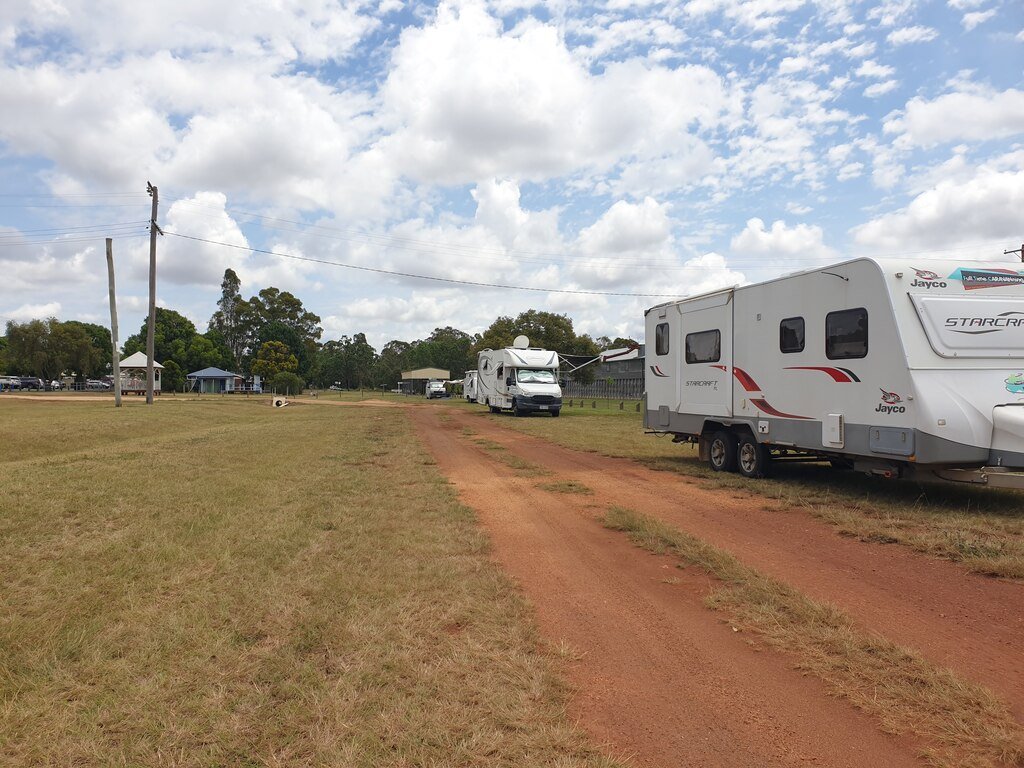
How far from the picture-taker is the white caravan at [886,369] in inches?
304

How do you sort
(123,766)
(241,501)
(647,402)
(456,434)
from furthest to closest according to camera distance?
(456,434) → (647,402) → (241,501) → (123,766)

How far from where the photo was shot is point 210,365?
7419 cm

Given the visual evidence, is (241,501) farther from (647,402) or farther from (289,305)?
(289,305)

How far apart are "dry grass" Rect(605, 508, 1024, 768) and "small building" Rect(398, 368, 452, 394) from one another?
83.4 meters

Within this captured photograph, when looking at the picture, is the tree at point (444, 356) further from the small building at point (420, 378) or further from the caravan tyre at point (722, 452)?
the caravan tyre at point (722, 452)

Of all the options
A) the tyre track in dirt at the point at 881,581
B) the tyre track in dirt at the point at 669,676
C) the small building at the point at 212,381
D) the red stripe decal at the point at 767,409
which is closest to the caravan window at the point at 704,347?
the red stripe decal at the point at 767,409

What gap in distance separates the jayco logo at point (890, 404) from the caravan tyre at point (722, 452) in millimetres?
3384

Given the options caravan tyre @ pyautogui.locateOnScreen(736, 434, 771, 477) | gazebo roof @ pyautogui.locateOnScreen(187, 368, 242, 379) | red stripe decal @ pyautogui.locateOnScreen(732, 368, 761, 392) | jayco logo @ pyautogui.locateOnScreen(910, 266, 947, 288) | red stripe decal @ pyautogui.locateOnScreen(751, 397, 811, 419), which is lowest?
caravan tyre @ pyautogui.locateOnScreen(736, 434, 771, 477)

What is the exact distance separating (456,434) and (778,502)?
12.9 m

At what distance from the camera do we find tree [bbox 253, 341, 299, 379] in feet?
236

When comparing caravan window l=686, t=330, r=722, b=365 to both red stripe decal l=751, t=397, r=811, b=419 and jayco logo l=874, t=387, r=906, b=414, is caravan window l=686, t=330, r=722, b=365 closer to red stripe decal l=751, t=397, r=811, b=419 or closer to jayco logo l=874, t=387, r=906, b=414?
red stripe decal l=751, t=397, r=811, b=419

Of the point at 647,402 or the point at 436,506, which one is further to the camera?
the point at 647,402

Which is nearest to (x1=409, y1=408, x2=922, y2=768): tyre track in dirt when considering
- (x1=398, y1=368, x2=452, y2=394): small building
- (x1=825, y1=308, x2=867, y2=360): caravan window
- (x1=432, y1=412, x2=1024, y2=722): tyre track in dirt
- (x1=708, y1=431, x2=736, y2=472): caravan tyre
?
(x1=432, y1=412, x2=1024, y2=722): tyre track in dirt

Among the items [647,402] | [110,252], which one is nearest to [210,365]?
[110,252]
